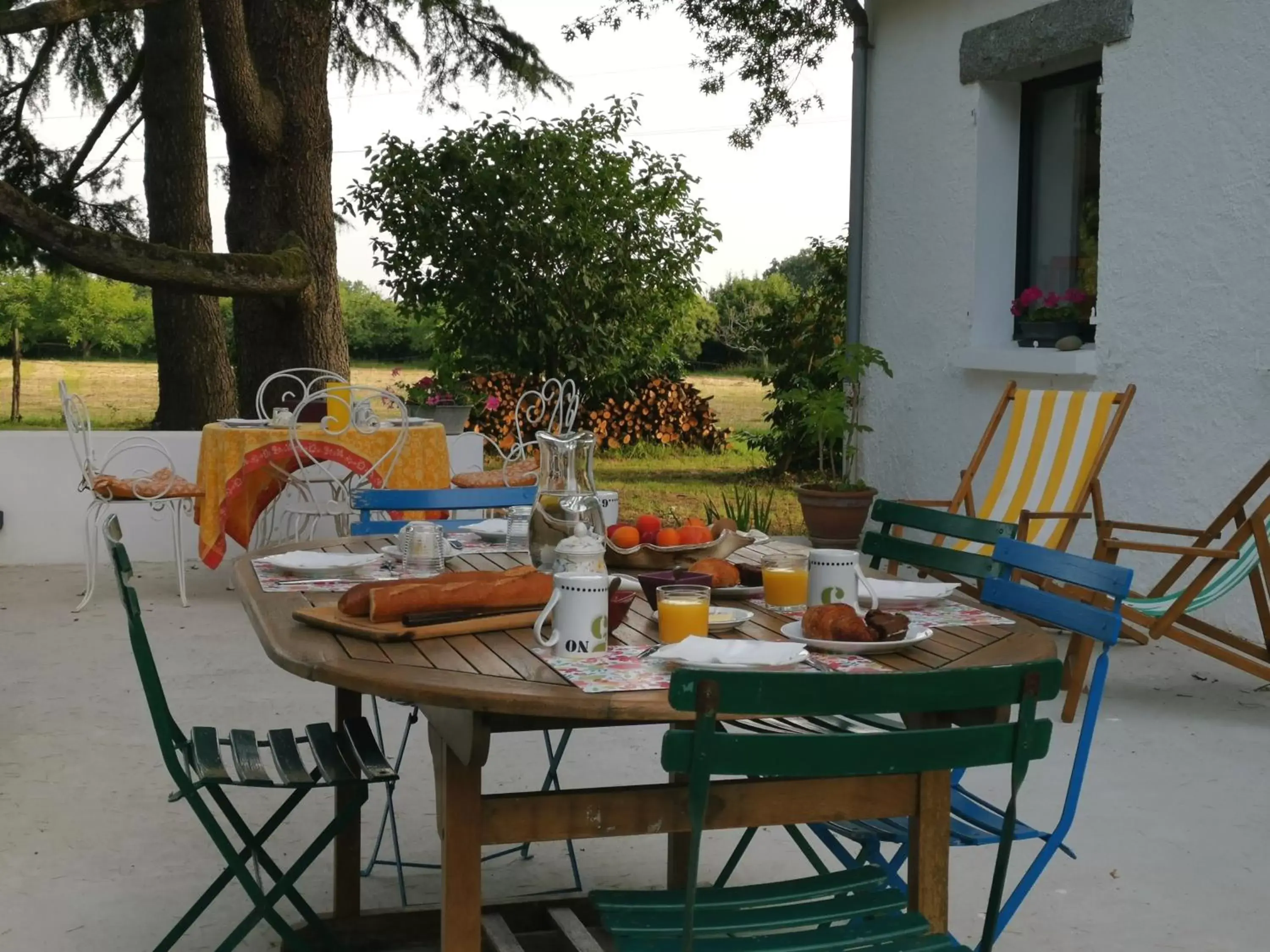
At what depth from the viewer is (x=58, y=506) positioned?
710 cm

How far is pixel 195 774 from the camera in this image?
2.40 meters

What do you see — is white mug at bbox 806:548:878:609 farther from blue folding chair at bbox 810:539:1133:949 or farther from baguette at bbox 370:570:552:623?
baguette at bbox 370:570:552:623

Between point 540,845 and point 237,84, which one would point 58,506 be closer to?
point 237,84

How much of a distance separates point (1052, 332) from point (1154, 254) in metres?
0.77

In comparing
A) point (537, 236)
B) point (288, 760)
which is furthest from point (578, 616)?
point (537, 236)

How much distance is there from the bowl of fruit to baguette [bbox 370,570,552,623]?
0.32 metres

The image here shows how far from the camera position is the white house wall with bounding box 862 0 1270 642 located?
17.2 feet

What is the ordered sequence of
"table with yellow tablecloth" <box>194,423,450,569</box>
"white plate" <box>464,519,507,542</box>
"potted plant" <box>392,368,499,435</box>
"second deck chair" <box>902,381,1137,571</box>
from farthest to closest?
"potted plant" <box>392,368,499,435</box>, "table with yellow tablecloth" <box>194,423,450,569</box>, "second deck chair" <box>902,381,1137,571</box>, "white plate" <box>464,519,507,542</box>

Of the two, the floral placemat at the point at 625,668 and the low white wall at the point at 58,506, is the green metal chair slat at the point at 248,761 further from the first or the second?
the low white wall at the point at 58,506

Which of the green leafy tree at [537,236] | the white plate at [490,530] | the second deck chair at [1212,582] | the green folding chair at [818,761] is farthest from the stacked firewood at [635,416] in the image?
the green folding chair at [818,761]

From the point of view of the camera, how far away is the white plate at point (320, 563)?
2658 mm

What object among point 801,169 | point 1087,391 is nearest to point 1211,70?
point 1087,391

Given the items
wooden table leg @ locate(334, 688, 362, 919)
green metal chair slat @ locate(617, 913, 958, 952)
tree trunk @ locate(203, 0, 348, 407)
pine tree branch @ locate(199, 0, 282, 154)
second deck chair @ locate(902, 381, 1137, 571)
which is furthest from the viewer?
tree trunk @ locate(203, 0, 348, 407)

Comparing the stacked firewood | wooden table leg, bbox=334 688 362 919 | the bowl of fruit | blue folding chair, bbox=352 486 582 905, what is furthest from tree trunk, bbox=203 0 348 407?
the bowl of fruit
